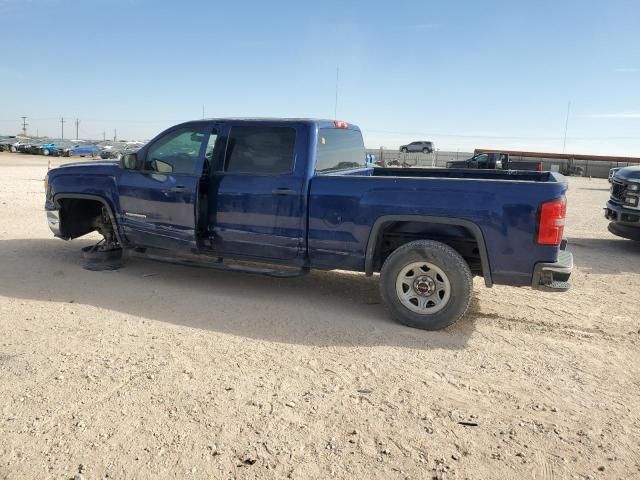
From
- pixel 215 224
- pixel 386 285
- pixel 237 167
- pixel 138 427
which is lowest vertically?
pixel 138 427

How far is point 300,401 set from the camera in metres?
3.30

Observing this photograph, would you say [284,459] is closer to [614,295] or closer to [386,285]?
[386,285]

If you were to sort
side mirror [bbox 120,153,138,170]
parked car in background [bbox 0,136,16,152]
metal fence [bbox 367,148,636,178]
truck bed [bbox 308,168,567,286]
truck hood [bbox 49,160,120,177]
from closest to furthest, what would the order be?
truck bed [bbox 308,168,567,286] → side mirror [bbox 120,153,138,170] → truck hood [bbox 49,160,120,177] → metal fence [bbox 367,148,636,178] → parked car in background [bbox 0,136,16,152]

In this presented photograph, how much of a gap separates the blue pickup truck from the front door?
0.05 ft

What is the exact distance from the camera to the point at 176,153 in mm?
5793

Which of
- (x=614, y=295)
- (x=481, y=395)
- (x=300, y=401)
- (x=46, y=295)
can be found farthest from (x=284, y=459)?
(x=614, y=295)

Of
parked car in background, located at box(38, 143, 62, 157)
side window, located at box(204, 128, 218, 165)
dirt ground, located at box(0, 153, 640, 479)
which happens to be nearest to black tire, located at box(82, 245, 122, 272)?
dirt ground, located at box(0, 153, 640, 479)

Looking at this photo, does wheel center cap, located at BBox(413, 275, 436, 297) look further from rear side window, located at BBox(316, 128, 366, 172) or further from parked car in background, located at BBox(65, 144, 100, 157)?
parked car in background, located at BBox(65, 144, 100, 157)

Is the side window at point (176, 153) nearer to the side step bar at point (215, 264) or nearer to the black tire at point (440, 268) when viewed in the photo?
the side step bar at point (215, 264)

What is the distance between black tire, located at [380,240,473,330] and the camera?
4.56m

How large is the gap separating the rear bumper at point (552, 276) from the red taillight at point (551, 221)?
22 centimetres

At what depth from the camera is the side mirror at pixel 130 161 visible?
231 inches

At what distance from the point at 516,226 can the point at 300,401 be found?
2439mm

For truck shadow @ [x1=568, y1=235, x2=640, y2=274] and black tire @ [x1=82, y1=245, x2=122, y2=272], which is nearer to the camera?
black tire @ [x1=82, y1=245, x2=122, y2=272]
